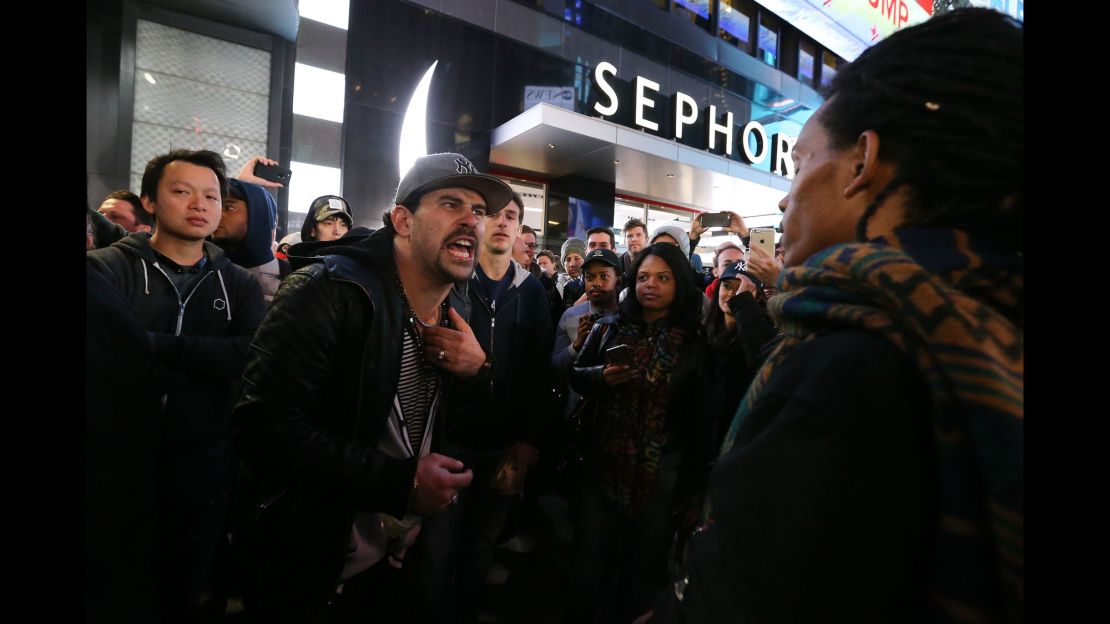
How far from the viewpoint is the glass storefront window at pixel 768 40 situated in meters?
16.3

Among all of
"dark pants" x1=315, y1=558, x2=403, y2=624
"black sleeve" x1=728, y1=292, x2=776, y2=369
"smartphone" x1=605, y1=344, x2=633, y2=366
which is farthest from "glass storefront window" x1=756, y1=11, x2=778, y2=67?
"dark pants" x1=315, y1=558, x2=403, y2=624

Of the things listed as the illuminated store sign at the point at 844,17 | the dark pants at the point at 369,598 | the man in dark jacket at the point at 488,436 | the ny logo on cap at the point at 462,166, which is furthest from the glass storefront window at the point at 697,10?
the dark pants at the point at 369,598

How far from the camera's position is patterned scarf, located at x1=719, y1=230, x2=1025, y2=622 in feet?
1.90

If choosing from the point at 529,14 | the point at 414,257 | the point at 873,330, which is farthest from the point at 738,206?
the point at 873,330

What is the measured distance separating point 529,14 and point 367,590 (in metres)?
11.3

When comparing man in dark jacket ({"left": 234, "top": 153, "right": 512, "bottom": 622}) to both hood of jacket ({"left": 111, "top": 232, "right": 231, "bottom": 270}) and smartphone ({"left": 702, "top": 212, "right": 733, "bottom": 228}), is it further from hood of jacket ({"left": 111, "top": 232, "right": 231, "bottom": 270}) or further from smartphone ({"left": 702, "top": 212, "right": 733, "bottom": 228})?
smartphone ({"left": 702, "top": 212, "right": 733, "bottom": 228})

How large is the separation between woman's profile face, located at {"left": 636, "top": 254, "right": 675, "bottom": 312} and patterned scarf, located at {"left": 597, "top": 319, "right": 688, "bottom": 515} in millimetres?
149

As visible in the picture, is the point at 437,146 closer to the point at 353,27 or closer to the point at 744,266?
the point at 353,27

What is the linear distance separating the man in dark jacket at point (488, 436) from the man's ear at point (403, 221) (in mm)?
384

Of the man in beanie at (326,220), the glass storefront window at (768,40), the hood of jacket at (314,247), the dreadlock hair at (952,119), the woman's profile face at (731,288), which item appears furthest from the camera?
the glass storefront window at (768,40)

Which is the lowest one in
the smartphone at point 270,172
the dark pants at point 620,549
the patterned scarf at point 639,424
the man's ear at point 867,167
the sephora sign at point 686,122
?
the dark pants at point 620,549

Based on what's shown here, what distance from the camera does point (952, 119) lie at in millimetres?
791

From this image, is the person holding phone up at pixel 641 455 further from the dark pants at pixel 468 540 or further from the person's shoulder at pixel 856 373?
the person's shoulder at pixel 856 373

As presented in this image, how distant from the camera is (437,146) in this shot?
9305 mm
